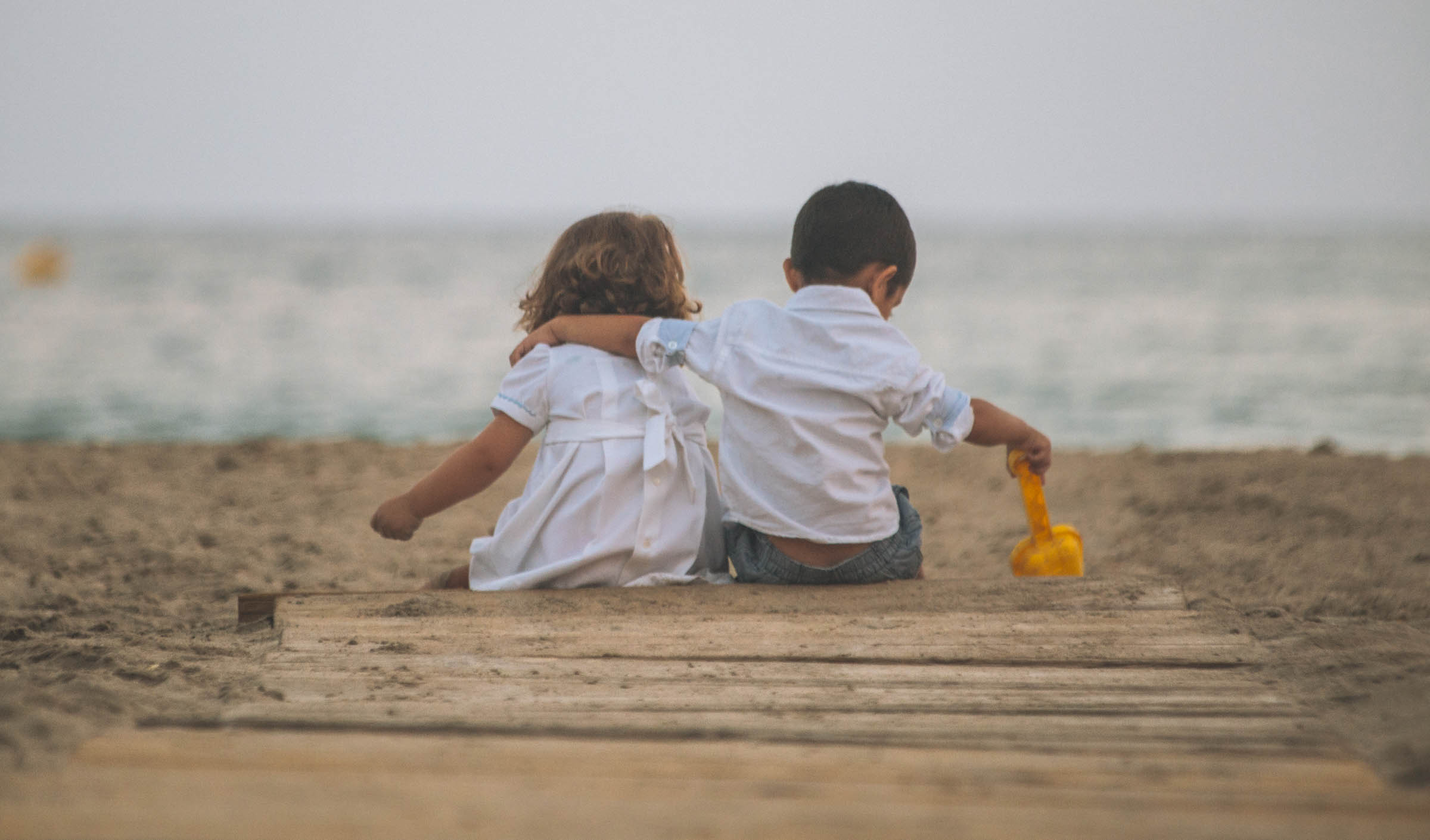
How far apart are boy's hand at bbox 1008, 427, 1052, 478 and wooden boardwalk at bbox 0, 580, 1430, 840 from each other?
1.21 ft

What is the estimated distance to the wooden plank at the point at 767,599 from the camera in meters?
2.27

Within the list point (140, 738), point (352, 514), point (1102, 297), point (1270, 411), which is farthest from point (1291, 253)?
→ point (140, 738)

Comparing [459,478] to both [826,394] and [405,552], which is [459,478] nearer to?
[826,394]

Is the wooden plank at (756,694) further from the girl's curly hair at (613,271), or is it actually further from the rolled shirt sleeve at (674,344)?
the girl's curly hair at (613,271)

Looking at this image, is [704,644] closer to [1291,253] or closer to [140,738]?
[140,738]

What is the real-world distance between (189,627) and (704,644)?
120cm

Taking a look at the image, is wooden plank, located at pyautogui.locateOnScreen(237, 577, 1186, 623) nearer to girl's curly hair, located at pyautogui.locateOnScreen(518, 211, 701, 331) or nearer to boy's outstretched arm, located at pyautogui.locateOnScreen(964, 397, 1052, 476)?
boy's outstretched arm, located at pyautogui.locateOnScreen(964, 397, 1052, 476)

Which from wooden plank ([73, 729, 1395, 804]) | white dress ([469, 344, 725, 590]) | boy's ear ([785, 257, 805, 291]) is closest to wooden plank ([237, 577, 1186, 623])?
white dress ([469, 344, 725, 590])

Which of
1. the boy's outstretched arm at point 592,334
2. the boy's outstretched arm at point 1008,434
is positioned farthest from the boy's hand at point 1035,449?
the boy's outstretched arm at point 592,334

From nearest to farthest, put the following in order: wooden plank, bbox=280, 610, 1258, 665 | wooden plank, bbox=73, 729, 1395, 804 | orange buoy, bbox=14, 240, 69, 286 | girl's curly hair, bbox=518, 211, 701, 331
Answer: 1. wooden plank, bbox=73, 729, 1395, 804
2. wooden plank, bbox=280, 610, 1258, 665
3. girl's curly hair, bbox=518, 211, 701, 331
4. orange buoy, bbox=14, 240, 69, 286

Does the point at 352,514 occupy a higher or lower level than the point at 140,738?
lower

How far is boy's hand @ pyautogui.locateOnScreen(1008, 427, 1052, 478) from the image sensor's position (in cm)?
255

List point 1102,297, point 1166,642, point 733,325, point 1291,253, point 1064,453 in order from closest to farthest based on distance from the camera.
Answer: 1. point 1166,642
2. point 733,325
3. point 1064,453
4. point 1102,297
5. point 1291,253

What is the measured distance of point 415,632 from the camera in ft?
7.00
